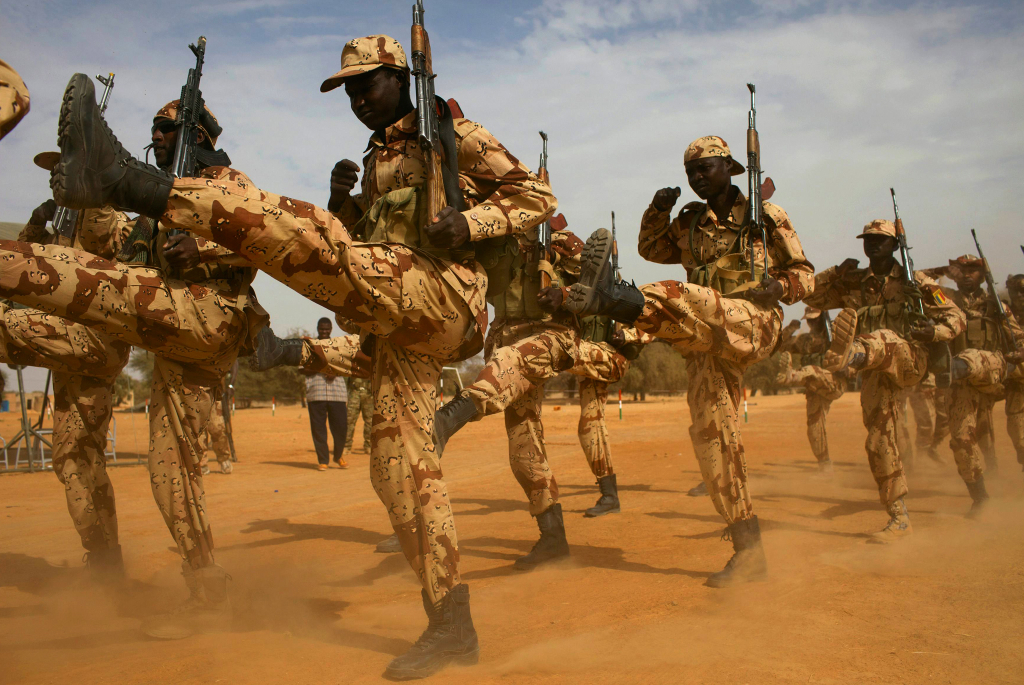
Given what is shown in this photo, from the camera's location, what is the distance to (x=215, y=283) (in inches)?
155

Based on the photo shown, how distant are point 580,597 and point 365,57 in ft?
10.2

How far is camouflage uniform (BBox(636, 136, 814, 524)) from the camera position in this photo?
415 centimetres

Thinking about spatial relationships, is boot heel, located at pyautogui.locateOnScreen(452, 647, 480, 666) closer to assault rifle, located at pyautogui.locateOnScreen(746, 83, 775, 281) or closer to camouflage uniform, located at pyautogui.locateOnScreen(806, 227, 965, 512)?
assault rifle, located at pyautogui.locateOnScreen(746, 83, 775, 281)

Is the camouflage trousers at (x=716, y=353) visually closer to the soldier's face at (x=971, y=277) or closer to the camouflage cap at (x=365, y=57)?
the camouflage cap at (x=365, y=57)

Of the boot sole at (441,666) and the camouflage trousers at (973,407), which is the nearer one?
the boot sole at (441,666)

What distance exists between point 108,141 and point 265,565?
348 centimetres

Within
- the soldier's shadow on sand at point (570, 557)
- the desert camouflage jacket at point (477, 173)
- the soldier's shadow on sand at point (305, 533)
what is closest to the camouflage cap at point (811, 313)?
the soldier's shadow on sand at point (570, 557)

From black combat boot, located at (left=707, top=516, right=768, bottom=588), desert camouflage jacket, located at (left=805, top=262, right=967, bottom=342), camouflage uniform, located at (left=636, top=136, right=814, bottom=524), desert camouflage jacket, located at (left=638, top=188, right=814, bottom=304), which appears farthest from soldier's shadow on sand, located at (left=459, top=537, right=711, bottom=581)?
desert camouflage jacket, located at (left=805, top=262, right=967, bottom=342)

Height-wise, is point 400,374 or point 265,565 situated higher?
point 400,374

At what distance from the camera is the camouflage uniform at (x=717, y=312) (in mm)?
4152

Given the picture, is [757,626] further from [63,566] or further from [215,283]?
[63,566]

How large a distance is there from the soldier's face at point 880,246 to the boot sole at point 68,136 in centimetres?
673

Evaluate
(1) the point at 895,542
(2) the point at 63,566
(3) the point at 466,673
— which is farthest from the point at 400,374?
(1) the point at 895,542

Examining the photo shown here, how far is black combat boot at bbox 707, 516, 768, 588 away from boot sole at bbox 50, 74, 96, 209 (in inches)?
149
